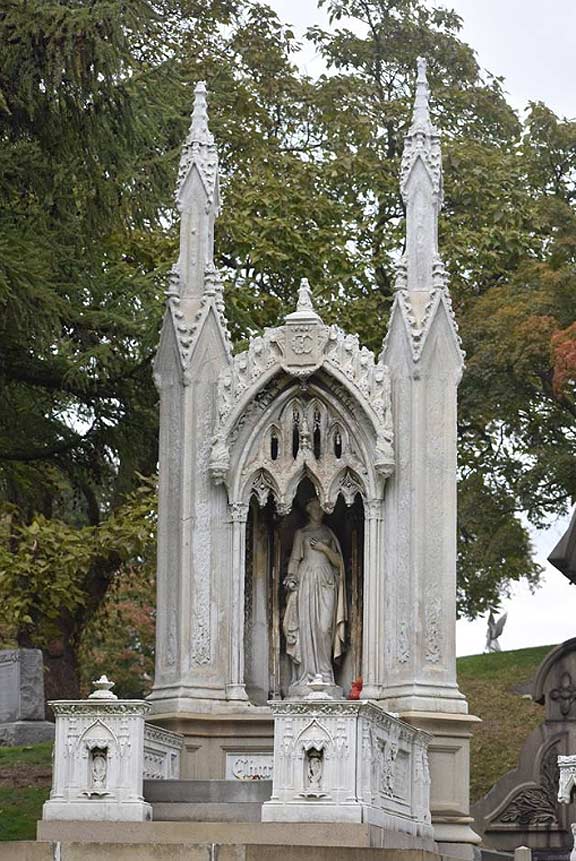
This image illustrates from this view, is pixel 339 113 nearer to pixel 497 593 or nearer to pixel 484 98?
pixel 484 98

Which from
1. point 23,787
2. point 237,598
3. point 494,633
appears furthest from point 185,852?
point 494,633

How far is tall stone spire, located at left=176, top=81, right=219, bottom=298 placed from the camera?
73.6 feet

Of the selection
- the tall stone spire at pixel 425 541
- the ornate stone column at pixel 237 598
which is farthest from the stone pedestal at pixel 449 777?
the ornate stone column at pixel 237 598

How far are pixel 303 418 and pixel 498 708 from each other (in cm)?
1526

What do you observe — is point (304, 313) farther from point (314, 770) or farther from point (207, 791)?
point (314, 770)

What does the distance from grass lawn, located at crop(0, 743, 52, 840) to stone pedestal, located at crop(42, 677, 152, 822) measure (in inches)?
196

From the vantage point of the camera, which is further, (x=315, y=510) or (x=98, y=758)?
(x=315, y=510)

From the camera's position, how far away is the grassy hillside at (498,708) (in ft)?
108

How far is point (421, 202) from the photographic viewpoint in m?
22.4

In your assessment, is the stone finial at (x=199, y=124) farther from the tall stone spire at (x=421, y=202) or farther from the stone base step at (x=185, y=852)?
the stone base step at (x=185, y=852)

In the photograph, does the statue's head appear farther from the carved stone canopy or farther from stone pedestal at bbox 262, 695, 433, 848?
stone pedestal at bbox 262, 695, 433, 848

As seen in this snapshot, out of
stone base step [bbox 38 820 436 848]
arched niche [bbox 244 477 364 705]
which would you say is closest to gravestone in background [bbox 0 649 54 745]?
arched niche [bbox 244 477 364 705]

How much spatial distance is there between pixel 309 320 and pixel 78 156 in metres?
5.44

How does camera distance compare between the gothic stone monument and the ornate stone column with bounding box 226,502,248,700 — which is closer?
the gothic stone monument
